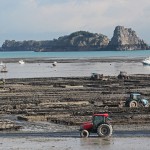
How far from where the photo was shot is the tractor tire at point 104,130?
34.8 metres

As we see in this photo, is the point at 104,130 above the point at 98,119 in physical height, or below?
below

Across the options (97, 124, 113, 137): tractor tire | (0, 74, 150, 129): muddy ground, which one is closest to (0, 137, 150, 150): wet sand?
(97, 124, 113, 137): tractor tire

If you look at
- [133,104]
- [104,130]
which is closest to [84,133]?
[104,130]

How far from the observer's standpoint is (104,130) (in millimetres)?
35062

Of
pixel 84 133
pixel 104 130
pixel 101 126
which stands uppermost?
pixel 101 126

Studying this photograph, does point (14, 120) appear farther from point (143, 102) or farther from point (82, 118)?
point (143, 102)

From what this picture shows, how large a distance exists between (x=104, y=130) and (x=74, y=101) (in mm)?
24238

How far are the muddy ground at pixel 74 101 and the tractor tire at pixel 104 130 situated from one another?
7.14 metres

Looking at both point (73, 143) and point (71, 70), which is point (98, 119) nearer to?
point (73, 143)

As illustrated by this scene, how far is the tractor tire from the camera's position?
34812 mm

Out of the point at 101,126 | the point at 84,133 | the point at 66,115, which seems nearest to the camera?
the point at 101,126

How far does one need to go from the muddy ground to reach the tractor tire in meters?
7.14

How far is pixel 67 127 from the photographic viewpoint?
41.3 m

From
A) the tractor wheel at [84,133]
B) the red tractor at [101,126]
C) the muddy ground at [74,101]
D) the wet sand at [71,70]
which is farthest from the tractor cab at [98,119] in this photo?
the wet sand at [71,70]
